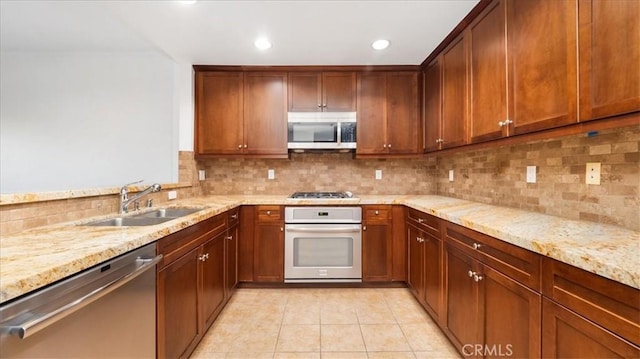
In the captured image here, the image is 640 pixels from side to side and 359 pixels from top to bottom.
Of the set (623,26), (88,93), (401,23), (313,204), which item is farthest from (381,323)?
(88,93)

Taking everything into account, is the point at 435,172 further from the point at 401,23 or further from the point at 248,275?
the point at 248,275

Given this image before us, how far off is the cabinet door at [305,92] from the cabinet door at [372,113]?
455mm

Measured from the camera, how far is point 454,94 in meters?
2.18

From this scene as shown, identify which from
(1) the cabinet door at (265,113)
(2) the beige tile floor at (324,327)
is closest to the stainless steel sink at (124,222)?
(2) the beige tile floor at (324,327)

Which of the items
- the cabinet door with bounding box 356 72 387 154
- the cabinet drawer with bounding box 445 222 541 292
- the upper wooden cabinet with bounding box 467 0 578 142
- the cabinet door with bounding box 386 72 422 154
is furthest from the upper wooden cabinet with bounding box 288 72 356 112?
the cabinet drawer with bounding box 445 222 541 292

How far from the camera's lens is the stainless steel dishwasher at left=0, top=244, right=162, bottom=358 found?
27.0 inches

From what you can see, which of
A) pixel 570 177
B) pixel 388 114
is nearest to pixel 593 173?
pixel 570 177

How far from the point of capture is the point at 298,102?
9.40 ft

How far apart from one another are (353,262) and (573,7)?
227 centimetres

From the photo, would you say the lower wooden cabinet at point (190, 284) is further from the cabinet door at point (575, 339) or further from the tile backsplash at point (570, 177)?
the tile backsplash at point (570, 177)

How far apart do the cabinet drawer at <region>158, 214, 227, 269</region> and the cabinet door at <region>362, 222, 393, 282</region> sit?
54.2 inches

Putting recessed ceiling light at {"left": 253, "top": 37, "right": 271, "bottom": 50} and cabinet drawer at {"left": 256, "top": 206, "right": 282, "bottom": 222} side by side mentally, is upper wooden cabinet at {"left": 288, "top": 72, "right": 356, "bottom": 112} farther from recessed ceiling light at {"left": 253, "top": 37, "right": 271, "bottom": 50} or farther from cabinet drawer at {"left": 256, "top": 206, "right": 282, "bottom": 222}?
cabinet drawer at {"left": 256, "top": 206, "right": 282, "bottom": 222}

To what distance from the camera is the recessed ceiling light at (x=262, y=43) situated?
2289mm

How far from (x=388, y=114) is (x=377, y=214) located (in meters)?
1.11
